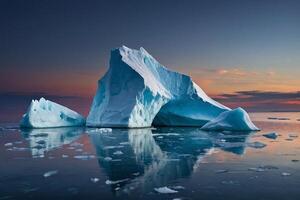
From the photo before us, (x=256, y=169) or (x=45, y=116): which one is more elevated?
(x=45, y=116)

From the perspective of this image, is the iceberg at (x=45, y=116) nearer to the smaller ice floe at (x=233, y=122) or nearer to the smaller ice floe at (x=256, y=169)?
the smaller ice floe at (x=233, y=122)

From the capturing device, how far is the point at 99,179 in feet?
21.4

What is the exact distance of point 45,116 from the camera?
70.3 feet

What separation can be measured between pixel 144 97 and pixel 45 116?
623 centimetres

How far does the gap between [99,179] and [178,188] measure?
1.57m

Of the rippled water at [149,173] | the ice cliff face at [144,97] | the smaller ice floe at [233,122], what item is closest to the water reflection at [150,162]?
the rippled water at [149,173]

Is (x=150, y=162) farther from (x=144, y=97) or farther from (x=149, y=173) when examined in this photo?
(x=144, y=97)

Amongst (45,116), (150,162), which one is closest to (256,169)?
(150,162)

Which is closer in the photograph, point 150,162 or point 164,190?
point 164,190

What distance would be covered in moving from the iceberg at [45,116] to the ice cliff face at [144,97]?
1779 mm

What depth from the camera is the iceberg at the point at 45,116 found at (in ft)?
68.5

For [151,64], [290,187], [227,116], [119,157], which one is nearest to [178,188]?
[290,187]

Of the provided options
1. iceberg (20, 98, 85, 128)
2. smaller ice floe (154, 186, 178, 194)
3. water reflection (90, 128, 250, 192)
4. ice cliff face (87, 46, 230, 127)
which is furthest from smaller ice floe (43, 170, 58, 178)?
iceberg (20, 98, 85, 128)

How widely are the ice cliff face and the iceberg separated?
1779 millimetres
